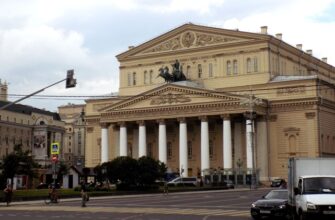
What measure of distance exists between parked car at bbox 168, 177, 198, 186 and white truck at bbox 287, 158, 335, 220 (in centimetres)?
6199

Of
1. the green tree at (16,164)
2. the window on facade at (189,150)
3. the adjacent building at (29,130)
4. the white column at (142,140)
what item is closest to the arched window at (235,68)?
the window on facade at (189,150)

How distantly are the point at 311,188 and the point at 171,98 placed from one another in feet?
249

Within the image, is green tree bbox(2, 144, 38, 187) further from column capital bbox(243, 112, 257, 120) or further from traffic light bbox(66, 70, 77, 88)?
column capital bbox(243, 112, 257, 120)

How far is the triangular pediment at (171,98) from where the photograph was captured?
9538 cm

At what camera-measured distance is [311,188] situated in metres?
24.2

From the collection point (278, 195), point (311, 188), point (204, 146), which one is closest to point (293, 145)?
point (204, 146)

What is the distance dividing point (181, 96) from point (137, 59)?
18.4 m

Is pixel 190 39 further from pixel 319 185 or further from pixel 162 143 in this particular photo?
pixel 319 185

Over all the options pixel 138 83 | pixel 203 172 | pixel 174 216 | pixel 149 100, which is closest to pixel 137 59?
pixel 138 83

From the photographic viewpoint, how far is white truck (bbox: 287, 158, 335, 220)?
22.2 metres

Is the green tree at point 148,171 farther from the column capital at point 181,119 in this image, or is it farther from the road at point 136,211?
the road at point 136,211

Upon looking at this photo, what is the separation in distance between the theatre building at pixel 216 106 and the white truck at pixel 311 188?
5787 centimetres

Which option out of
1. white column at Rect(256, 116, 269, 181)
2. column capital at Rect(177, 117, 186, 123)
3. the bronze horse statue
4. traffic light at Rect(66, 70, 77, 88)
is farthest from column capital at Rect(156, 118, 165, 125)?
traffic light at Rect(66, 70, 77, 88)

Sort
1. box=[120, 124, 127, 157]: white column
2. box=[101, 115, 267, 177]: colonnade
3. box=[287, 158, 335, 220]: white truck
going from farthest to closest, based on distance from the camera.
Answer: box=[120, 124, 127, 157]: white column < box=[101, 115, 267, 177]: colonnade < box=[287, 158, 335, 220]: white truck
